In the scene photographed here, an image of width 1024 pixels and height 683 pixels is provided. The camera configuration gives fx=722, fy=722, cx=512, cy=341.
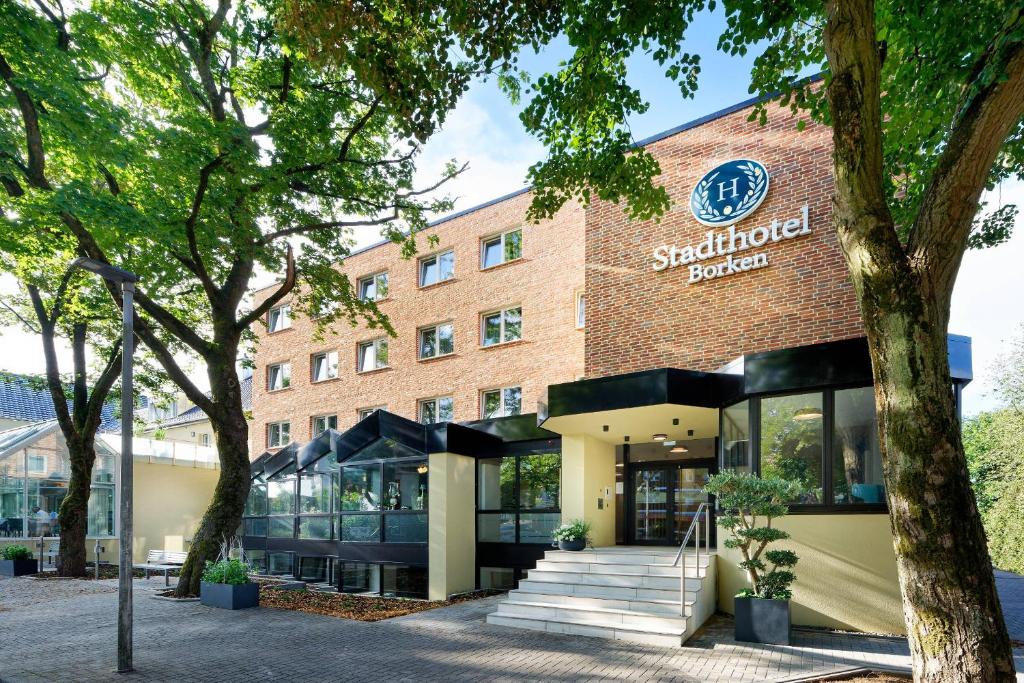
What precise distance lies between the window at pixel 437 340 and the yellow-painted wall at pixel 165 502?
34.3ft

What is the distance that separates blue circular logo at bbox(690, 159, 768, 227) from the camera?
1330 centimetres

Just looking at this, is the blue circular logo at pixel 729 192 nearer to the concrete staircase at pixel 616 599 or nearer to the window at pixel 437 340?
the concrete staircase at pixel 616 599

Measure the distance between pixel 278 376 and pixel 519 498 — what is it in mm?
14677

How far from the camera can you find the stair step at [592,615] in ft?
31.9

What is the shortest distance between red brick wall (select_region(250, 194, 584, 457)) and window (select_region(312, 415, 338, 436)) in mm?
215

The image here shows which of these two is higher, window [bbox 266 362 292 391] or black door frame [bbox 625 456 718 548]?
window [bbox 266 362 292 391]

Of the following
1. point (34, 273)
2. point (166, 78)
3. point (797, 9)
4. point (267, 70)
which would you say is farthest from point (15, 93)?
point (797, 9)

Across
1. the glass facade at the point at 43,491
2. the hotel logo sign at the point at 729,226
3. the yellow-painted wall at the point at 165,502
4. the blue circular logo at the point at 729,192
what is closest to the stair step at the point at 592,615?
the hotel logo sign at the point at 729,226

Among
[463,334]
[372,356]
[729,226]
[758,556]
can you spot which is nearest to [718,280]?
[729,226]

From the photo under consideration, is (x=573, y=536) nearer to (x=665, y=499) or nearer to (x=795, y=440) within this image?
(x=665, y=499)

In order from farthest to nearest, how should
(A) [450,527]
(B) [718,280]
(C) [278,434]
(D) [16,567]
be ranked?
1. (C) [278,434]
2. (D) [16,567]
3. (A) [450,527]
4. (B) [718,280]

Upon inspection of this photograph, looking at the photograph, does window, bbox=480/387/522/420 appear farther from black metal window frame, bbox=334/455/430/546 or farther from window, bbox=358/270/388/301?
window, bbox=358/270/388/301

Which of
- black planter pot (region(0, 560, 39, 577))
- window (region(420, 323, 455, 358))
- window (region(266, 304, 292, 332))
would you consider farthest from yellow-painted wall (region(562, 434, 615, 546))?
window (region(266, 304, 292, 332))

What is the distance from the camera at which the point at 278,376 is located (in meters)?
27.0
